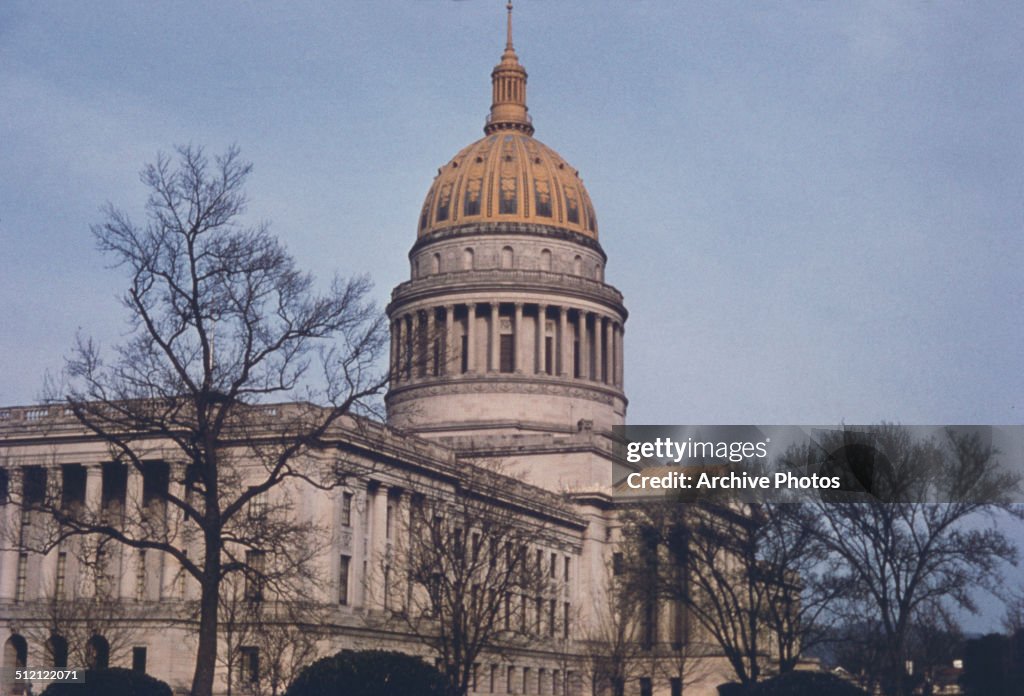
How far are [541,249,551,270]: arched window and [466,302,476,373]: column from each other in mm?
6649

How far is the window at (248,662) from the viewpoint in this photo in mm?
70931

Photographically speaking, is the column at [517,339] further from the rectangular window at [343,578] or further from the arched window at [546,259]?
the rectangular window at [343,578]

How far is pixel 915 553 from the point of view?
57.7 m

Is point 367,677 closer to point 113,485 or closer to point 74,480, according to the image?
point 113,485

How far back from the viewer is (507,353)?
398 feet

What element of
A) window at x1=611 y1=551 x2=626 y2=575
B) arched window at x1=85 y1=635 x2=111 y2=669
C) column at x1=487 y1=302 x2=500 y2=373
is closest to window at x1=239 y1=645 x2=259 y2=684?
arched window at x1=85 y1=635 x2=111 y2=669

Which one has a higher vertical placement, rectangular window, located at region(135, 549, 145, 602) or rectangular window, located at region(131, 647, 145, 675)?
rectangular window, located at region(135, 549, 145, 602)

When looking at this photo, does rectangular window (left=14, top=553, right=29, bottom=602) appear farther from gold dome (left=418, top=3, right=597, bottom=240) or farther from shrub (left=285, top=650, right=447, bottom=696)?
gold dome (left=418, top=3, right=597, bottom=240)

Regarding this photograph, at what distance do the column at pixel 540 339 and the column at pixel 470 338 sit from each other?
15.5 feet

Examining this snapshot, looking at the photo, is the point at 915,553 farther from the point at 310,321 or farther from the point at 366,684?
the point at 310,321

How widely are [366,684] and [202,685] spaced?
9.95 metres

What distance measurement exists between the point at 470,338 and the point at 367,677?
68.5 m

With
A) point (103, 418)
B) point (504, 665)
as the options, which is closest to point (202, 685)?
point (103, 418)

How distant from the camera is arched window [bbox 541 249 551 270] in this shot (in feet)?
406
